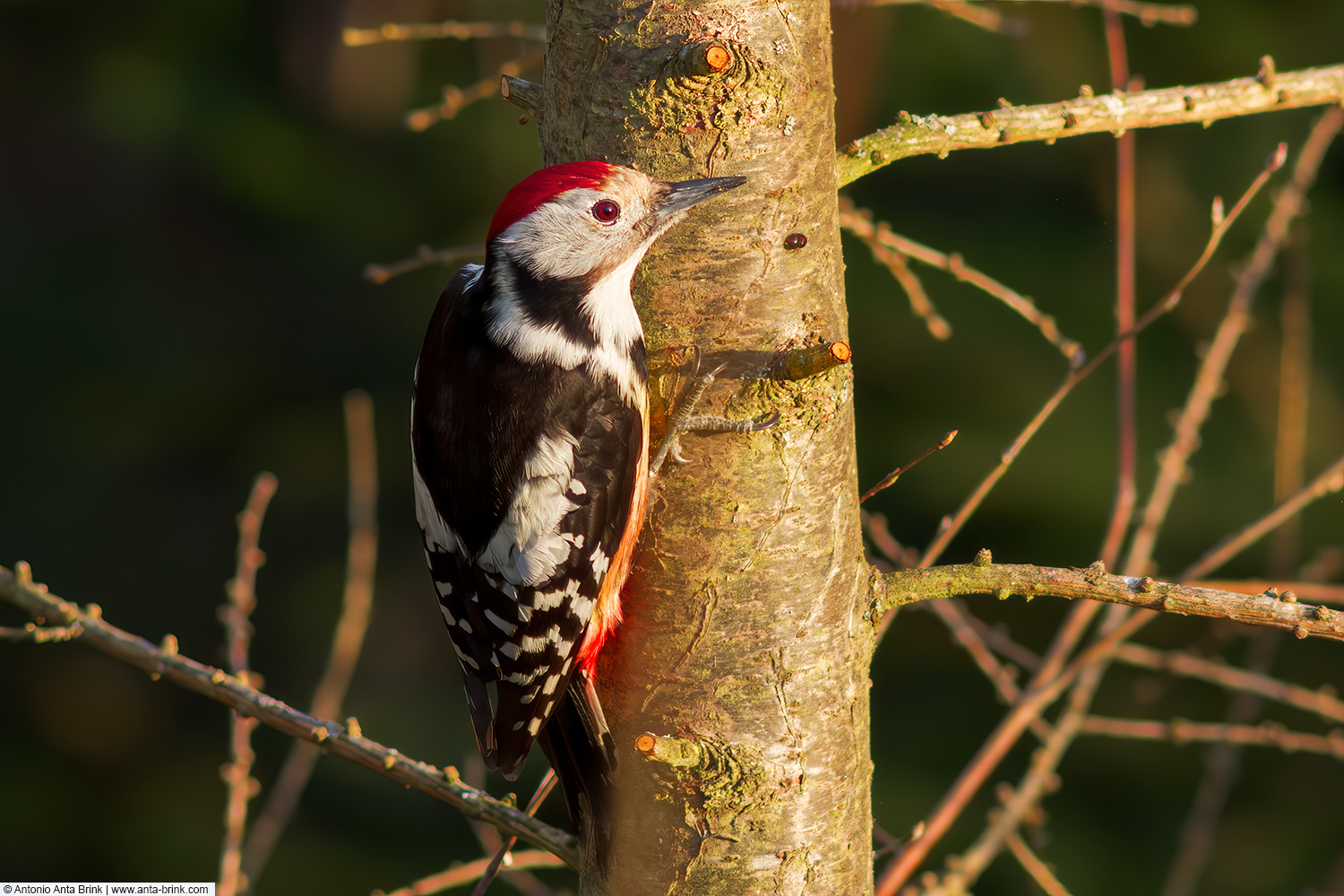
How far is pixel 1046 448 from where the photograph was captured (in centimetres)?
362

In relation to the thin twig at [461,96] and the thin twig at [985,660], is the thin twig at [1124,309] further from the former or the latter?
the thin twig at [461,96]

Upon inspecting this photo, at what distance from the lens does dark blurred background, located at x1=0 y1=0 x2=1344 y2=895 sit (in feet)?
11.6

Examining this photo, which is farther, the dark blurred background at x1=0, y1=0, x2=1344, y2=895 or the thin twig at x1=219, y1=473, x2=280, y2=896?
the dark blurred background at x1=0, y1=0, x2=1344, y2=895

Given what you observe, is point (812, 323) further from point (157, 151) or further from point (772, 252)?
point (157, 151)

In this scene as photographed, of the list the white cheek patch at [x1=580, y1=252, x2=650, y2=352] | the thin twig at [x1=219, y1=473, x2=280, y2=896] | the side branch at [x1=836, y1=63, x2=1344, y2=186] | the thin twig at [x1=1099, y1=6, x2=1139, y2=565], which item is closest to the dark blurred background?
the thin twig at [x1=1099, y1=6, x2=1139, y2=565]

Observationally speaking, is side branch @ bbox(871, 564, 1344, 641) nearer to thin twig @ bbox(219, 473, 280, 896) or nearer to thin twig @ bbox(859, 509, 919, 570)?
thin twig @ bbox(859, 509, 919, 570)

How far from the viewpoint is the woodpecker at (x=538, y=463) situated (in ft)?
4.28

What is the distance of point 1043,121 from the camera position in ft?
3.93

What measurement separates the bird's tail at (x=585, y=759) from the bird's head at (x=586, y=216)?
52cm

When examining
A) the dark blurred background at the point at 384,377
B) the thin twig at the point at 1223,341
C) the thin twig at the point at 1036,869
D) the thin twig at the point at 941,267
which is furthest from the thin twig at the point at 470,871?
the dark blurred background at the point at 384,377

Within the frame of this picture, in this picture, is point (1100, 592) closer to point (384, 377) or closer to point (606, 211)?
point (606, 211)

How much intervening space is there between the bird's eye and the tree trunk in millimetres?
93

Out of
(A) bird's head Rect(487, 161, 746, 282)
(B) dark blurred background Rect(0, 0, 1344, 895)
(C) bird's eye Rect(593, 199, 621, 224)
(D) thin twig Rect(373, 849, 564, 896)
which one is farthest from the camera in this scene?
(B) dark blurred background Rect(0, 0, 1344, 895)

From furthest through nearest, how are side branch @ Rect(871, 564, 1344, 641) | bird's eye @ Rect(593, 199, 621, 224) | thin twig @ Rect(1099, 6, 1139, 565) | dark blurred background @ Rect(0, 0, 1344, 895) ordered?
1. dark blurred background @ Rect(0, 0, 1344, 895)
2. thin twig @ Rect(1099, 6, 1139, 565)
3. bird's eye @ Rect(593, 199, 621, 224)
4. side branch @ Rect(871, 564, 1344, 641)
